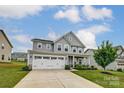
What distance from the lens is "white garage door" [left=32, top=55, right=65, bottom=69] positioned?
2452cm

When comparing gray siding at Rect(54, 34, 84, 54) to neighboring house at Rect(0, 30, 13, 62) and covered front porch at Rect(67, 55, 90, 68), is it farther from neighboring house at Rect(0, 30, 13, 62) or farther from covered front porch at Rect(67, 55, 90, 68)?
neighboring house at Rect(0, 30, 13, 62)

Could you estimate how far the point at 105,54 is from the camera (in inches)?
908

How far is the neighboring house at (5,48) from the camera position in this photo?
20766 millimetres

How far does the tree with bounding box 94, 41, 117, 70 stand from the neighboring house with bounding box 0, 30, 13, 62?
881 cm

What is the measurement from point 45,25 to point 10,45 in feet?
12.1

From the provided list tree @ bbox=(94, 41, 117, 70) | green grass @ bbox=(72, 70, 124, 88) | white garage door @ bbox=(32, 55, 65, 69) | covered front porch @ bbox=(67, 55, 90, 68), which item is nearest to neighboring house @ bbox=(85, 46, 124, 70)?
covered front porch @ bbox=(67, 55, 90, 68)

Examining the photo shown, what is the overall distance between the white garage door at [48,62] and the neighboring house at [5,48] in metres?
3.67

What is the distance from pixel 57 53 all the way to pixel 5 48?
7.12m

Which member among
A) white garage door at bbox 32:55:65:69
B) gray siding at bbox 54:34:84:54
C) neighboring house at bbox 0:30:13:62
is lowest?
white garage door at bbox 32:55:65:69

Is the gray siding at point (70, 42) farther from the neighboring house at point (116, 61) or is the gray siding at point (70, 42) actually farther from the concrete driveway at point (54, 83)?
the concrete driveway at point (54, 83)

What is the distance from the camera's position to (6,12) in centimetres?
1856

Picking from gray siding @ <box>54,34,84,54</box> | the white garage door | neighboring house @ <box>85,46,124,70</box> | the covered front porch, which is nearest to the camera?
the white garage door

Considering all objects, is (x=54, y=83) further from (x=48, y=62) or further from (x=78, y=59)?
(x=78, y=59)
